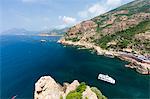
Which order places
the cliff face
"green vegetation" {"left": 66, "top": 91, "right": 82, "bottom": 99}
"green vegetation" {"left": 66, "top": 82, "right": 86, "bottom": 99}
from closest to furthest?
1. "green vegetation" {"left": 66, "top": 91, "right": 82, "bottom": 99}
2. "green vegetation" {"left": 66, "top": 82, "right": 86, "bottom": 99}
3. the cliff face

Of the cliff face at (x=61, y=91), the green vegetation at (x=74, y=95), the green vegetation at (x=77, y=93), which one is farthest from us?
the cliff face at (x=61, y=91)

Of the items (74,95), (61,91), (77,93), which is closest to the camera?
(74,95)

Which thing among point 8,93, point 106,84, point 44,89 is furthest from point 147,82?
point 44,89

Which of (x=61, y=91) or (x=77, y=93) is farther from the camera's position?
(x=61, y=91)

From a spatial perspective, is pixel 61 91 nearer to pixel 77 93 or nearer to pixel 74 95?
pixel 77 93

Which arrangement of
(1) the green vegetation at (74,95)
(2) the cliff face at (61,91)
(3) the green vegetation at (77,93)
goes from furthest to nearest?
(2) the cliff face at (61,91), (3) the green vegetation at (77,93), (1) the green vegetation at (74,95)

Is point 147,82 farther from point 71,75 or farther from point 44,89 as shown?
point 44,89

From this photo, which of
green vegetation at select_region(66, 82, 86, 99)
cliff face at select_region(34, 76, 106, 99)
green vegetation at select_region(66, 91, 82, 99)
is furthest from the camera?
cliff face at select_region(34, 76, 106, 99)

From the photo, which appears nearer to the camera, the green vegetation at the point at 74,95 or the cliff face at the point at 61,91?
the green vegetation at the point at 74,95

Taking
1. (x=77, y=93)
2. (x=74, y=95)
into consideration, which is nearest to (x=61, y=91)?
(x=77, y=93)

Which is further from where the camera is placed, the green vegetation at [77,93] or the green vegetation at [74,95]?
the green vegetation at [77,93]

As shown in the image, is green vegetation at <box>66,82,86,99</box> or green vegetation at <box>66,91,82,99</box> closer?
green vegetation at <box>66,91,82,99</box>
